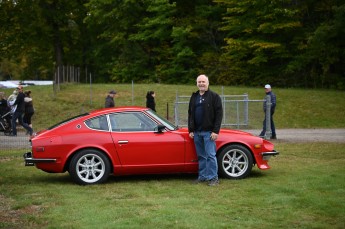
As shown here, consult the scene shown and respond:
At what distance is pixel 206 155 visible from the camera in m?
9.83

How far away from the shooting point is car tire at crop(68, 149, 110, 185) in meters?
9.81

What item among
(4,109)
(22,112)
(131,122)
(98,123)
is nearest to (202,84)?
(131,122)

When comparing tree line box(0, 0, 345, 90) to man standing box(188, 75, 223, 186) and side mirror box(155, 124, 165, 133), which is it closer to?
side mirror box(155, 124, 165, 133)

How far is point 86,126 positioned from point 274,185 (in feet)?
11.4

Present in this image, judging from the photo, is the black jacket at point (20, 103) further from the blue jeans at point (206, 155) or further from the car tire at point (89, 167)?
the blue jeans at point (206, 155)

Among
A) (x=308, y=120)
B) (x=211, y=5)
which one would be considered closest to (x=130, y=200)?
(x=308, y=120)

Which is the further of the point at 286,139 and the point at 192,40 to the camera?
the point at 192,40

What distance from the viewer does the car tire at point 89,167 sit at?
9812mm

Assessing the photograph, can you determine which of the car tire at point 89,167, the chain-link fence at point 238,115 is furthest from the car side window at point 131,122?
the chain-link fence at point 238,115

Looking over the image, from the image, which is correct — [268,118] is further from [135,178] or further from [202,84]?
[202,84]

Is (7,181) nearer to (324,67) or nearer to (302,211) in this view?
(302,211)

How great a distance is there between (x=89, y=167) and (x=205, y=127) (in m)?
2.17

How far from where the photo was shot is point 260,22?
146 feet

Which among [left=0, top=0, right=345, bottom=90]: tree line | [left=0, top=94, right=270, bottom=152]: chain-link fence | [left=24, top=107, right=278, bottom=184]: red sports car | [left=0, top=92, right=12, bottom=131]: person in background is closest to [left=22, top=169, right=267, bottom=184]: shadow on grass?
[left=24, top=107, right=278, bottom=184]: red sports car
